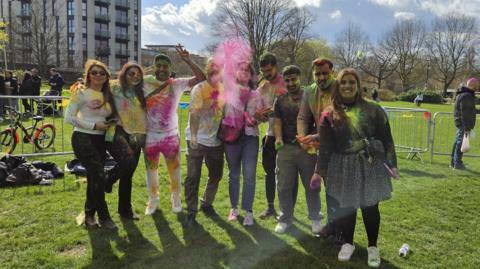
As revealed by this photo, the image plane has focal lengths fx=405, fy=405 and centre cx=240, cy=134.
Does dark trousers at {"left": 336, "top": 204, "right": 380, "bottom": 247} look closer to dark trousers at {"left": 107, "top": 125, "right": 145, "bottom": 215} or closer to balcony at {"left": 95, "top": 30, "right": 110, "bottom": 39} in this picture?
dark trousers at {"left": 107, "top": 125, "right": 145, "bottom": 215}

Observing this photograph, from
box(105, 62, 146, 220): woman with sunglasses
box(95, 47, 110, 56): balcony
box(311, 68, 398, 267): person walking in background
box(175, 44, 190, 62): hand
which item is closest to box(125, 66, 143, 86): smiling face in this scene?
box(105, 62, 146, 220): woman with sunglasses

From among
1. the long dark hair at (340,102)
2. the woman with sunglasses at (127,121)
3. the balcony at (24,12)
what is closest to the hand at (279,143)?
the long dark hair at (340,102)

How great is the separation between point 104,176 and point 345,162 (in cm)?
256

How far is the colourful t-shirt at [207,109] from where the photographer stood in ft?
14.7

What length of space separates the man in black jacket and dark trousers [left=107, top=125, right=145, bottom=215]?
6955 millimetres

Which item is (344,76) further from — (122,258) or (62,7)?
(62,7)

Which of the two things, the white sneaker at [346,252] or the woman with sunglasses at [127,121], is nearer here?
the white sneaker at [346,252]

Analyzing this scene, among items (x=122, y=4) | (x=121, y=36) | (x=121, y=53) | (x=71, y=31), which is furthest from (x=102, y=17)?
(x=121, y=53)

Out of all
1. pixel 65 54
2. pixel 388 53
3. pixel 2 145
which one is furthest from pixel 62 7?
pixel 2 145

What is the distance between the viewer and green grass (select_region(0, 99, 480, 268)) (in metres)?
3.76

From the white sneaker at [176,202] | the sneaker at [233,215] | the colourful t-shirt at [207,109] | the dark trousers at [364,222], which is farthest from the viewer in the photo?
the white sneaker at [176,202]

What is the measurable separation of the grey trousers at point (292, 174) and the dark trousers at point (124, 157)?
1645mm

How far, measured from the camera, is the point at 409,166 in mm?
8805

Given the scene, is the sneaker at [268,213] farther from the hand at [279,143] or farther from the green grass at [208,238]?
the hand at [279,143]
